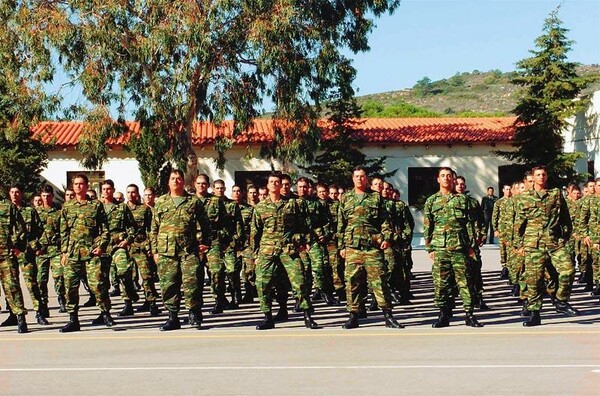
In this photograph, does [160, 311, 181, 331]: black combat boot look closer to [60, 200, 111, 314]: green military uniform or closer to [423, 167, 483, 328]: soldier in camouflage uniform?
[60, 200, 111, 314]: green military uniform

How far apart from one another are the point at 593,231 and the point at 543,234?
405cm

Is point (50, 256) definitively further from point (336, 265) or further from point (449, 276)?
point (449, 276)

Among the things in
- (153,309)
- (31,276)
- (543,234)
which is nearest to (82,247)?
(31,276)

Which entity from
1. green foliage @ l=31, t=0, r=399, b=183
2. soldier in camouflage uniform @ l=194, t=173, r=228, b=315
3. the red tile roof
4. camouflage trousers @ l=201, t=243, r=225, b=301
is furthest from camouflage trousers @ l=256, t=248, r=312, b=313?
the red tile roof

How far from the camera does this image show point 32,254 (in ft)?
39.6

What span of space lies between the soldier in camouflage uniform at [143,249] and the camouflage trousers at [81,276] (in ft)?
5.19

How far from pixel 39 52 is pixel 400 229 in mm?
17163

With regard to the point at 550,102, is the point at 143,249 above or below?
below

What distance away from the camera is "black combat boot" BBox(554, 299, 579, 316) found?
11.5m

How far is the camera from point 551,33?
3231 cm

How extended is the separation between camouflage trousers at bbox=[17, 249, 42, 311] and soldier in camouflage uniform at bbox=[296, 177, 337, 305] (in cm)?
366

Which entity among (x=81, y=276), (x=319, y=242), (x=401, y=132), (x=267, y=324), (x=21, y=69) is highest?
(x=21, y=69)

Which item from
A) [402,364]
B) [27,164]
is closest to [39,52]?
[27,164]

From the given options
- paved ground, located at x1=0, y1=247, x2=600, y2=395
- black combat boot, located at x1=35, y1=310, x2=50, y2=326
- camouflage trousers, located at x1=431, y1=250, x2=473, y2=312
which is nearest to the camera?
paved ground, located at x1=0, y1=247, x2=600, y2=395
